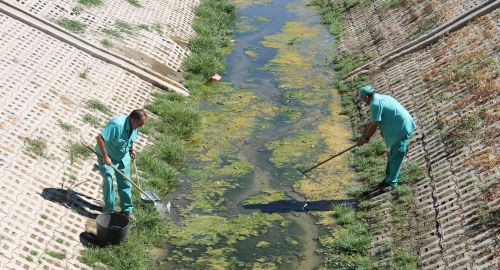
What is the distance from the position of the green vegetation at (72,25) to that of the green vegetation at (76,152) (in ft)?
16.7

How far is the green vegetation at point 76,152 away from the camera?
12219mm

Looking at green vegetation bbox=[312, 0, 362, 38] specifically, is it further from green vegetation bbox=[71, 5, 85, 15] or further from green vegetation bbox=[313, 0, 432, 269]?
green vegetation bbox=[71, 5, 85, 15]

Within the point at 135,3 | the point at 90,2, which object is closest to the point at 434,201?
the point at 90,2

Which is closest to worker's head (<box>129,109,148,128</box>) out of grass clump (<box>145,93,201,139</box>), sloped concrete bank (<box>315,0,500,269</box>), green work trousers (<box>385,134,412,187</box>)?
sloped concrete bank (<box>315,0,500,269</box>)

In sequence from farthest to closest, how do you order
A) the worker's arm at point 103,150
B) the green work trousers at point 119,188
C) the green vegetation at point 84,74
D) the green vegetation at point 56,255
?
1. the green vegetation at point 84,74
2. the green work trousers at point 119,188
3. the worker's arm at point 103,150
4. the green vegetation at point 56,255

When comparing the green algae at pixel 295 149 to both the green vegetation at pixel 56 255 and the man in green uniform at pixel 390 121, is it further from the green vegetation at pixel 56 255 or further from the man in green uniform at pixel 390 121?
the green vegetation at pixel 56 255

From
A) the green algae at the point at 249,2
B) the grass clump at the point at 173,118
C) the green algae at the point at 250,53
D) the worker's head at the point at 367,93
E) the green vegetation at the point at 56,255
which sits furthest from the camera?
the green algae at the point at 249,2

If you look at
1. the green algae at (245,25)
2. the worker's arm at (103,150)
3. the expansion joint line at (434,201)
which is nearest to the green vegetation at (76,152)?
the worker's arm at (103,150)

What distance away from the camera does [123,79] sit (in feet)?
51.5

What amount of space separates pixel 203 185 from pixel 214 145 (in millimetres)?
1644

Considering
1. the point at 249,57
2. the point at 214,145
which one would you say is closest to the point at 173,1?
the point at 249,57

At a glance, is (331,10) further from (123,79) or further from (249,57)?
(123,79)

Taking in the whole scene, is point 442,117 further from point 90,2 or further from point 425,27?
point 90,2

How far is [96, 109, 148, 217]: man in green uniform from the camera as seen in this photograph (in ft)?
34.0
